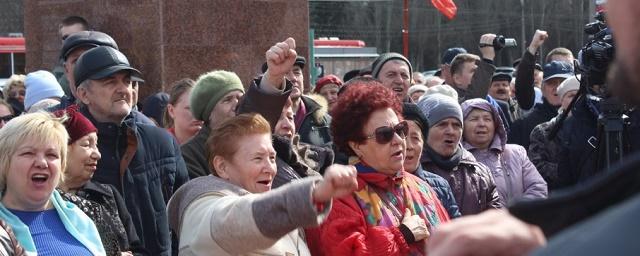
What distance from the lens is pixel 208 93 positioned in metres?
A: 5.92

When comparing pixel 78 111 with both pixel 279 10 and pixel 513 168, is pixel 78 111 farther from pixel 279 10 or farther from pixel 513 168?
pixel 279 10

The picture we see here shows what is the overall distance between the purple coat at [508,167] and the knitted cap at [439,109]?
0.47 metres

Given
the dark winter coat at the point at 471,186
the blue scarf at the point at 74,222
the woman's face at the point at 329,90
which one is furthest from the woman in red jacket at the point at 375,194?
the woman's face at the point at 329,90

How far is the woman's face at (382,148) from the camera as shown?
4.72m

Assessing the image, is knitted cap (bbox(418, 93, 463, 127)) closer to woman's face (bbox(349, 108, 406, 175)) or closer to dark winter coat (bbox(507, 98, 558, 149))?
woman's face (bbox(349, 108, 406, 175))

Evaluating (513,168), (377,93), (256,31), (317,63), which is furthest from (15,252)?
(317,63)

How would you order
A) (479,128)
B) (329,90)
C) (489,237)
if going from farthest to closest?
1. (329,90)
2. (479,128)
3. (489,237)

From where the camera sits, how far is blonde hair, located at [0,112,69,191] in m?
4.50

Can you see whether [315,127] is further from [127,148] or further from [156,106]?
[127,148]

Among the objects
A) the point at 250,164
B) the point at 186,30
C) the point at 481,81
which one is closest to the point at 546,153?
the point at 481,81

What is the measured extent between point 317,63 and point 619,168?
67.7 feet

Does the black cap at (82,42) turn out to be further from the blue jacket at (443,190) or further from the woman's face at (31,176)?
the blue jacket at (443,190)

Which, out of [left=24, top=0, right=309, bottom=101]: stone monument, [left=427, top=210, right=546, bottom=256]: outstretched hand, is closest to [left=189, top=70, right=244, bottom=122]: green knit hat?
[left=24, top=0, right=309, bottom=101]: stone monument

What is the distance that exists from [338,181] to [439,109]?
341 cm
